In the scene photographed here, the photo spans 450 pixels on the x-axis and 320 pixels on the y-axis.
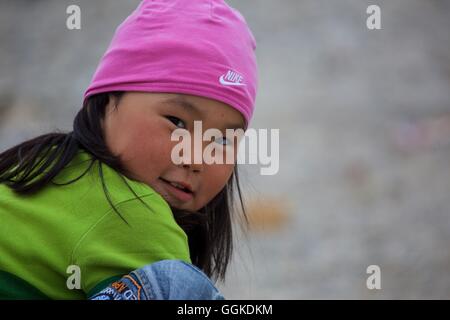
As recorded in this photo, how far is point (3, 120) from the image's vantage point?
1835 mm

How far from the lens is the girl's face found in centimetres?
86

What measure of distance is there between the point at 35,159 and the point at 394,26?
1.37 meters

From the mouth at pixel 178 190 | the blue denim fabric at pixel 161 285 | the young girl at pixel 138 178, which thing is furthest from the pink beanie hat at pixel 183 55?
the blue denim fabric at pixel 161 285

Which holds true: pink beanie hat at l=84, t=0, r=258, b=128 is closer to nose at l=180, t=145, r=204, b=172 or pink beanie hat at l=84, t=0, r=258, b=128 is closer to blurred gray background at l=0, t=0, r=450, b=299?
nose at l=180, t=145, r=204, b=172

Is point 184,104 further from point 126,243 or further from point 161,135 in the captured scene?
point 126,243

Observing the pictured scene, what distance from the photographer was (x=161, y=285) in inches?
27.2

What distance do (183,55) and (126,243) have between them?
0.90ft

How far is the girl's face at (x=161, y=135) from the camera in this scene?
860 millimetres

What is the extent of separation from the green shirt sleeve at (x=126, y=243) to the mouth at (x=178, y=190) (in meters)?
0.11

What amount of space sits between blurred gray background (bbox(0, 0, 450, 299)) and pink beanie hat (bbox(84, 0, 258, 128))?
0.60 metres

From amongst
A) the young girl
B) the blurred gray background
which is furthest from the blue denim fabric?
the blurred gray background

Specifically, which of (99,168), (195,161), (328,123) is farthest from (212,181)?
(328,123)

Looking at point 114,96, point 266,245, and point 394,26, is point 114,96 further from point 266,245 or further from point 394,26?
point 394,26
